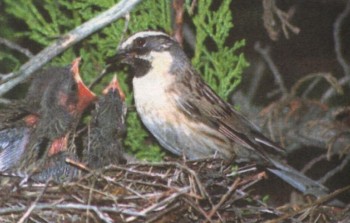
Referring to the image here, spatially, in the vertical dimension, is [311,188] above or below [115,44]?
below

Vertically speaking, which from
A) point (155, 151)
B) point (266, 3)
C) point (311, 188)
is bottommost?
point (311, 188)

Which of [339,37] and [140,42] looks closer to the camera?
[140,42]

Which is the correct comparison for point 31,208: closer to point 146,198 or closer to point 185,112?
point 146,198

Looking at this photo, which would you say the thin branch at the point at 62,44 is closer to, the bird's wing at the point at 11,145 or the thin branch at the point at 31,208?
the bird's wing at the point at 11,145

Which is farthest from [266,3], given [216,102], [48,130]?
[48,130]

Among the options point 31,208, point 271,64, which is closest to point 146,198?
point 31,208

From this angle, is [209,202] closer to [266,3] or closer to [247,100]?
[266,3]

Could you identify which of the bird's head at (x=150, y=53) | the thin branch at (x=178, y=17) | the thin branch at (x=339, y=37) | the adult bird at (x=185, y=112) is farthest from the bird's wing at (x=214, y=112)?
the thin branch at (x=339, y=37)

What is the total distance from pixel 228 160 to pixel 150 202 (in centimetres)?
81

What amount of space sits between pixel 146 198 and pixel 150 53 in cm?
157

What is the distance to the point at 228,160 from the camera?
6.29m

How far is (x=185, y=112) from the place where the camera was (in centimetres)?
692

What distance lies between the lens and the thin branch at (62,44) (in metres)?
5.94

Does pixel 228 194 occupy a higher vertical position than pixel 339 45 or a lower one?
higher
